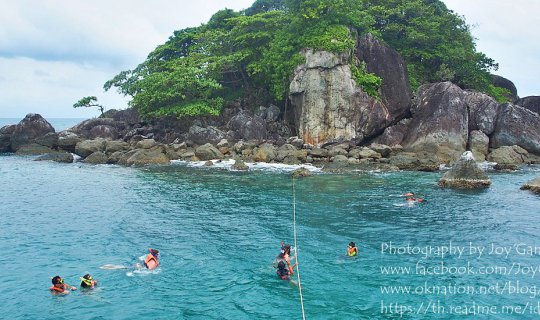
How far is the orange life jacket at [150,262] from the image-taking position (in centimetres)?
1599

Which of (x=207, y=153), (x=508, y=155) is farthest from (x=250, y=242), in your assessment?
(x=508, y=155)

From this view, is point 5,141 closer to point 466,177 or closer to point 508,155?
Answer: point 466,177

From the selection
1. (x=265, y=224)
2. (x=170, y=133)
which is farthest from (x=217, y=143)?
(x=265, y=224)

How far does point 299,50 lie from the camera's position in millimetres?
48000

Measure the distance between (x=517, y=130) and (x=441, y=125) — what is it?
8139 mm

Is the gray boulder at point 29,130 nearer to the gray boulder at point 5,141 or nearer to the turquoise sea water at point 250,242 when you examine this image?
the gray boulder at point 5,141

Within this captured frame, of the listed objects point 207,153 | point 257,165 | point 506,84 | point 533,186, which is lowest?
point 533,186

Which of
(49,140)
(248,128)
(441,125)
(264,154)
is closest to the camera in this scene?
(264,154)

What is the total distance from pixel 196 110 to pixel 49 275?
116ft

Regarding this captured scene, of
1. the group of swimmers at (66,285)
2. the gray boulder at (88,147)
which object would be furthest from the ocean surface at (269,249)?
the gray boulder at (88,147)

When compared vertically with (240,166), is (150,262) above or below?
below

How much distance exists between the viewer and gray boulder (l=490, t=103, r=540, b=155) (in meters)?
42.5

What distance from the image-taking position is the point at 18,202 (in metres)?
27.6

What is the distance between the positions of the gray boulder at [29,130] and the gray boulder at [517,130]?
58.5m
